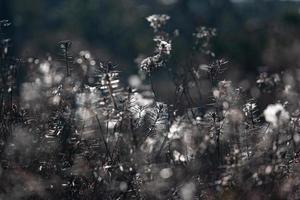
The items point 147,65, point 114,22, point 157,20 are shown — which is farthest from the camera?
point 114,22

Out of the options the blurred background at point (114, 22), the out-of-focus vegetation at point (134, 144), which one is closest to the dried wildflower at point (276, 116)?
Answer: the out-of-focus vegetation at point (134, 144)

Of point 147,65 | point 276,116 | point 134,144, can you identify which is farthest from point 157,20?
point 276,116

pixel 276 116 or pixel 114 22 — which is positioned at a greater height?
pixel 114 22

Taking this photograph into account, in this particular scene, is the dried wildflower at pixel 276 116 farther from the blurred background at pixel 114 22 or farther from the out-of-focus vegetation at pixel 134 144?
the blurred background at pixel 114 22

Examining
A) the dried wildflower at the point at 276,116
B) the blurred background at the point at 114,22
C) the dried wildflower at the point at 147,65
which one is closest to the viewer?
the dried wildflower at the point at 276,116

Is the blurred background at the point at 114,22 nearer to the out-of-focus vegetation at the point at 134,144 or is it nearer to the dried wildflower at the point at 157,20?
the dried wildflower at the point at 157,20

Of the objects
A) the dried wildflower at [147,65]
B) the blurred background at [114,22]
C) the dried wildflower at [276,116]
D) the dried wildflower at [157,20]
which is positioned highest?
the blurred background at [114,22]

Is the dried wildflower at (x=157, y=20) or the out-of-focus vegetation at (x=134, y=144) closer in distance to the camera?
the out-of-focus vegetation at (x=134, y=144)

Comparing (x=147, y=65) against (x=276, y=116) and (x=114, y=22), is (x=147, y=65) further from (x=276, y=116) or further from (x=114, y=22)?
(x=114, y=22)

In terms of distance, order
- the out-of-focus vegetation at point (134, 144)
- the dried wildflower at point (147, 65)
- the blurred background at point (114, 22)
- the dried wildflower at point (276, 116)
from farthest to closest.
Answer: the blurred background at point (114, 22) → the dried wildflower at point (147, 65) → the out-of-focus vegetation at point (134, 144) → the dried wildflower at point (276, 116)

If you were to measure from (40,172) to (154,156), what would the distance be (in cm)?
63

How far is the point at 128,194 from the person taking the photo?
3621mm

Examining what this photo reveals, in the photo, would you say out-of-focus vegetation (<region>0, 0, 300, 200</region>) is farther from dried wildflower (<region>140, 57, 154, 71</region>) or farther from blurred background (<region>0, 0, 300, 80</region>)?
blurred background (<region>0, 0, 300, 80</region>)

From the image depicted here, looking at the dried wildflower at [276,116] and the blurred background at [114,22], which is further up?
the blurred background at [114,22]
